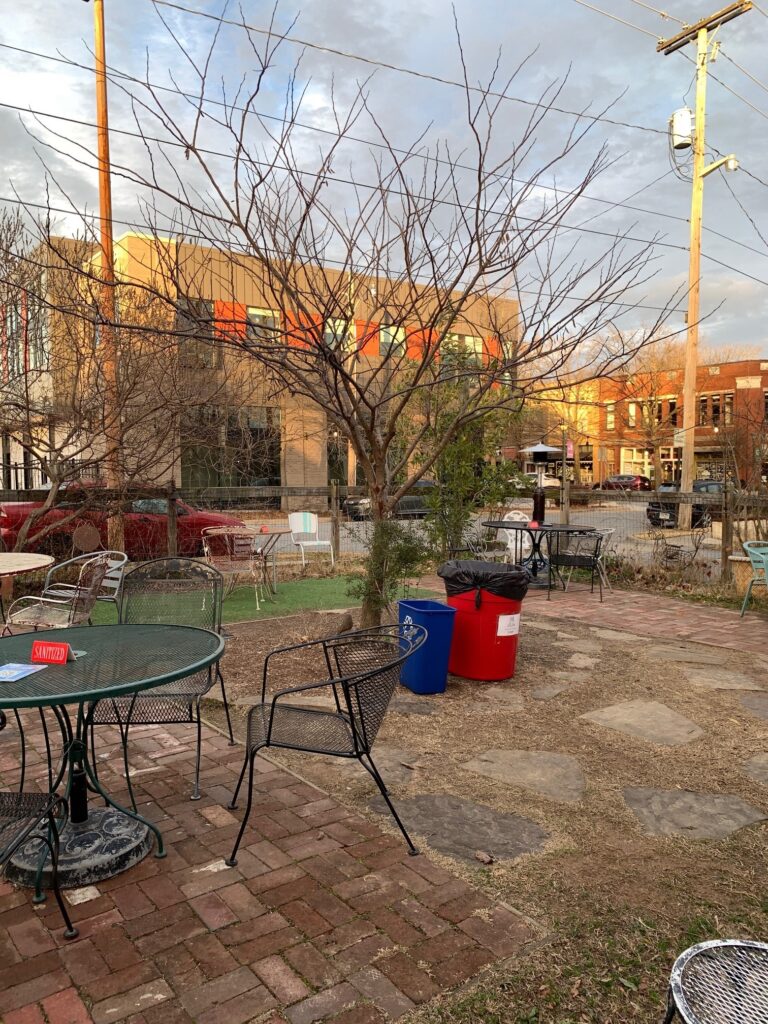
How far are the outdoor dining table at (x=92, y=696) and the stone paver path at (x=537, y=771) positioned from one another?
5.16 feet

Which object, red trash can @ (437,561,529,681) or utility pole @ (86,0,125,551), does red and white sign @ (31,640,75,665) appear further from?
utility pole @ (86,0,125,551)

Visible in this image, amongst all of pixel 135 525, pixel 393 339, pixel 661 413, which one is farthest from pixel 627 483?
pixel 393 339

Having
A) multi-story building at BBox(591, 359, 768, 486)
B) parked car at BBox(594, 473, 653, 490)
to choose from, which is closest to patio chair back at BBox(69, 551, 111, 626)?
multi-story building at BBox(591, 359, 768, 486)

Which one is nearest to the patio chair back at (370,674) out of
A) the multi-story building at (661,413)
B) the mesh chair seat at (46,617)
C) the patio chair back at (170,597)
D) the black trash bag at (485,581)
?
the patio chair back at (170,597)

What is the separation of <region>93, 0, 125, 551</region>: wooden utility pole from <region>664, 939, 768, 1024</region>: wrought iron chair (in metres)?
6.83

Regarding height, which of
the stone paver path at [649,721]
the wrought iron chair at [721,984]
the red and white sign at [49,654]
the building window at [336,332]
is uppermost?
the building window at [336,332]

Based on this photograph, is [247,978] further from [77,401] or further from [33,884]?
[77,401]

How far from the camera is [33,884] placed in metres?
2.49

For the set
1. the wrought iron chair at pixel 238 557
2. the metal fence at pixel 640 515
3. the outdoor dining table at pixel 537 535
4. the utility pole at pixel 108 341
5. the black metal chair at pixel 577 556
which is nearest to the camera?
the wrought iron chair at pixel 238 557

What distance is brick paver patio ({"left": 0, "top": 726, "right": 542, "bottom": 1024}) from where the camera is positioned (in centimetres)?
193

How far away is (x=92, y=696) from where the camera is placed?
222 centimetres

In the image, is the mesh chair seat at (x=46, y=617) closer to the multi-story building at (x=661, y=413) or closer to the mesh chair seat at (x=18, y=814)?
the mesh chair seat at (x=18, y=814)

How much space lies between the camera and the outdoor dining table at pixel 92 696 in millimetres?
2332

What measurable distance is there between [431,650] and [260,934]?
266cm
